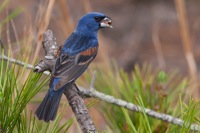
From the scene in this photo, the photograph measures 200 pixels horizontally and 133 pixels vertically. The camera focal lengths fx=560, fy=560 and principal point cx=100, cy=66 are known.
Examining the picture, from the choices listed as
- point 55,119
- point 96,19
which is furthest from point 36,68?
point 96,19

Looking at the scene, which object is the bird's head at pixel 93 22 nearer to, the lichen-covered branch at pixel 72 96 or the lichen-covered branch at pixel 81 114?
the lichen-covered branch at pixel 72 96

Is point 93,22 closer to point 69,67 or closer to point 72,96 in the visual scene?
point 69,67

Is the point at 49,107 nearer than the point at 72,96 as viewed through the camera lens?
No

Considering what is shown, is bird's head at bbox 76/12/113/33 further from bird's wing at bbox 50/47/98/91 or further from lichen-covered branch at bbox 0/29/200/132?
lichen-covered branch at bbox 0/29/200/132

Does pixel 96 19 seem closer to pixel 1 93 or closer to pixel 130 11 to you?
pixel 1 93

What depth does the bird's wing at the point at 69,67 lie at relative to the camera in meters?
2.49

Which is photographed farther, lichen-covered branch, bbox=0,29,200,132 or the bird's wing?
the bird's wing

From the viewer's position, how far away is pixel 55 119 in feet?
6.61

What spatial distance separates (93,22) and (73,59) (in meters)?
0.29

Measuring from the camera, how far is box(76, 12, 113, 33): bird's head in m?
3.06

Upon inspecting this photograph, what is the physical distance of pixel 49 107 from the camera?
2.21 m

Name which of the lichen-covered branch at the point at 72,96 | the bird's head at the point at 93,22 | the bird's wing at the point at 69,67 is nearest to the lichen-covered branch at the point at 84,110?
the lichen-covered branch at the point at 72,96

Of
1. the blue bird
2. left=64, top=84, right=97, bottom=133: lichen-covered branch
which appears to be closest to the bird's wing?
the blue bird

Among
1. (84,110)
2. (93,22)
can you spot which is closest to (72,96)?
(84,110)
